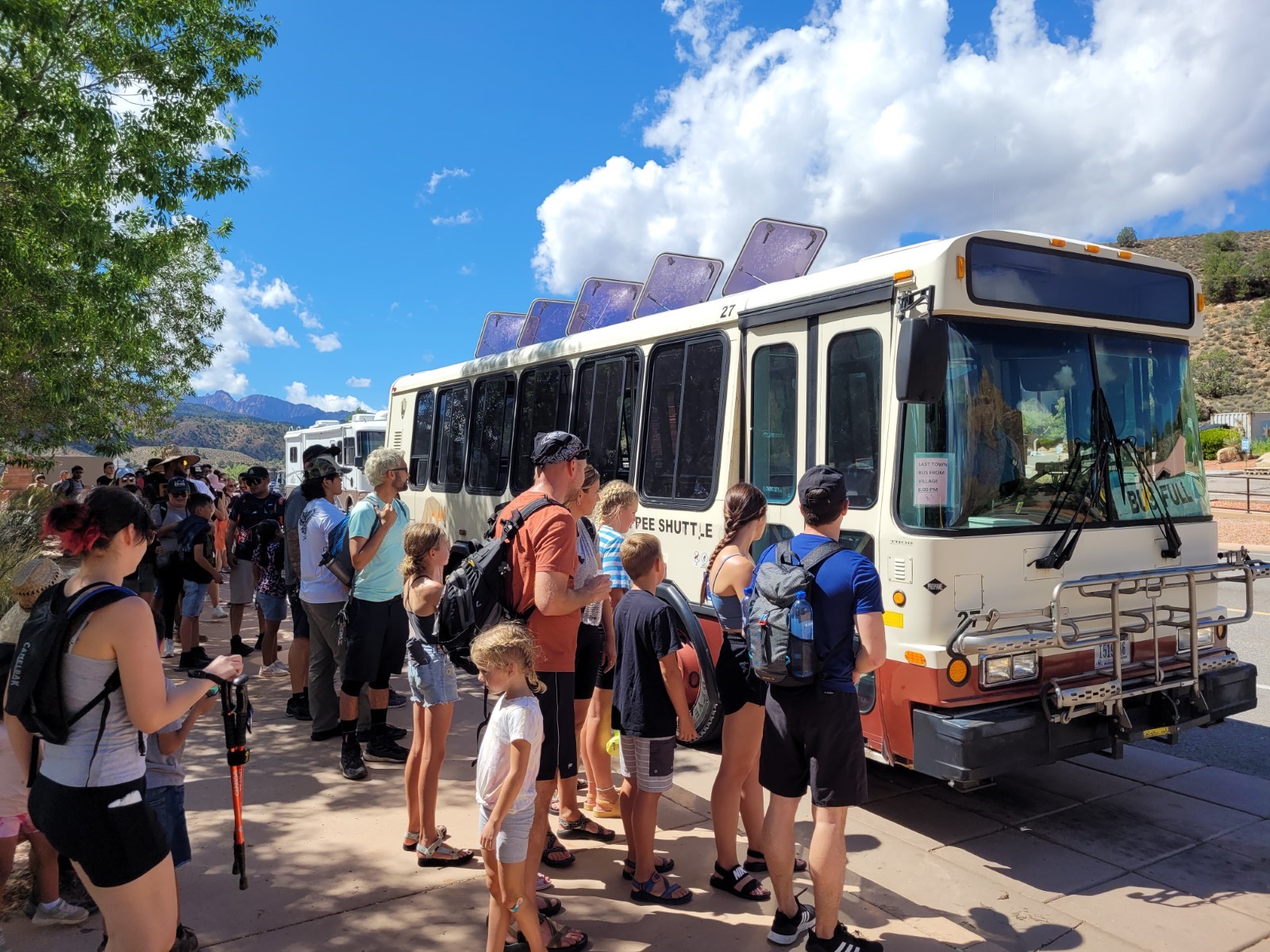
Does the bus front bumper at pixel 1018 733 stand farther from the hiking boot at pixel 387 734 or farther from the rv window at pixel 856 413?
the hiking boot at pixel 387 734

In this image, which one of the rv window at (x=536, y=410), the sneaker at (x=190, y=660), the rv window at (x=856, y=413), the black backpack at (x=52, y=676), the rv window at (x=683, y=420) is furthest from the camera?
the sneaker at (x=190, y=660)

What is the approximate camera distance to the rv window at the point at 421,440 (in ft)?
36.2

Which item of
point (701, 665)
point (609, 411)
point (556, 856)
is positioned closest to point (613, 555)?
point (701, 665)

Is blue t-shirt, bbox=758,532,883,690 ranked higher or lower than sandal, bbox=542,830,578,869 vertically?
higher

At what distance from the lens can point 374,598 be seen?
558 centimetres

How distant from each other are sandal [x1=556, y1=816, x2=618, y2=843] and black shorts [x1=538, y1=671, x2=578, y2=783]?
1017mm

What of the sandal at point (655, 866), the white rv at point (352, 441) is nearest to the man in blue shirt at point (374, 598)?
the sandal at point (655, 866)

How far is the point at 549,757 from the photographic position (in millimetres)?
3617

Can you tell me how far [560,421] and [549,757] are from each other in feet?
15.5

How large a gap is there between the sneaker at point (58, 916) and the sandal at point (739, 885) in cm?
270

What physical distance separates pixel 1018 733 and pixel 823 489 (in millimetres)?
1859

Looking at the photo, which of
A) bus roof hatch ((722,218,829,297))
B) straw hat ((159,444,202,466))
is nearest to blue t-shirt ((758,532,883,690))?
bus roof hatch ((722,218,829,297))

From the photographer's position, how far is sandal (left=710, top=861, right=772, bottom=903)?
4.05 m

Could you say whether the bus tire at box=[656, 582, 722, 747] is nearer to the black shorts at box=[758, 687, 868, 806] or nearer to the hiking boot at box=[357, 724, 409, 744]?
the black shorts at box=[758, 687, 868, 806]
